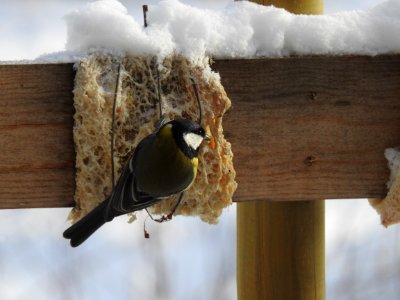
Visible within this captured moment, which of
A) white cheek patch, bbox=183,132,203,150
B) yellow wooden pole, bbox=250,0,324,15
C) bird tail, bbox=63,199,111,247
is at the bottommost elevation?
bird tail, bbox=63,199,111,247

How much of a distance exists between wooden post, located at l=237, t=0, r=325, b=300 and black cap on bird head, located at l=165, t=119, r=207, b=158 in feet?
0.89

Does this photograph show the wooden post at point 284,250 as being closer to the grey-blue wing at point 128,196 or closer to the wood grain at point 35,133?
the grey-blue wing at point 128,196

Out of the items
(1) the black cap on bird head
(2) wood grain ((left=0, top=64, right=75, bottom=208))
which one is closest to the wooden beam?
(2) wood grain ((left=0, top=64, right=75, bottom=208))

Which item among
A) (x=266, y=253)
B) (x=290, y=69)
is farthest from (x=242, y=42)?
(x=266, y=253)

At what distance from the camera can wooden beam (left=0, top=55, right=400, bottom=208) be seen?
198 centimetres

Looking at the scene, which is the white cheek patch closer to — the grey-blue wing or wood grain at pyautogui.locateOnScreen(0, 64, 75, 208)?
the grey-blue wing

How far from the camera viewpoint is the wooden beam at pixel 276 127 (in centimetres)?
198

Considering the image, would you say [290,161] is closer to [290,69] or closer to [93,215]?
[290,69]

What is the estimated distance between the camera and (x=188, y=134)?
197 cm

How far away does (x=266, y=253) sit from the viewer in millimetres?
2143

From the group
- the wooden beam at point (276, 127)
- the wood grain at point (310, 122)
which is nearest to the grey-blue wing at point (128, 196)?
the wooden beam at point (276, 127)

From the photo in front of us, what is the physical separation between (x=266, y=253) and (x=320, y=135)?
0.37m

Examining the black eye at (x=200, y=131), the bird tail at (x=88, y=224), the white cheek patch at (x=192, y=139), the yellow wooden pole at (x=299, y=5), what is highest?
the yellow wooden pole at (x=299, y=5)

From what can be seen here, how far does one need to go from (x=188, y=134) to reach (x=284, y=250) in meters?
0.46
